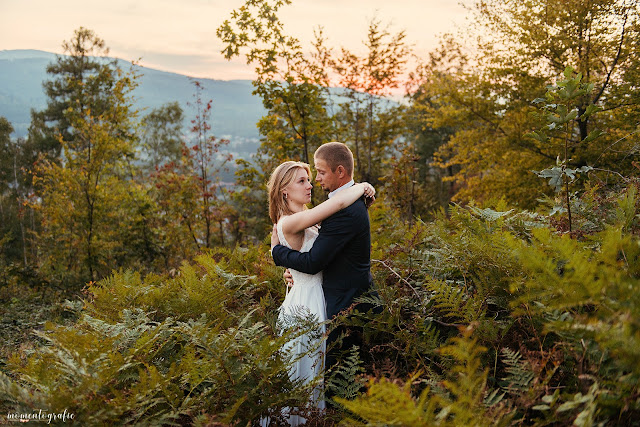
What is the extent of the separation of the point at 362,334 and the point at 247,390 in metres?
1.25

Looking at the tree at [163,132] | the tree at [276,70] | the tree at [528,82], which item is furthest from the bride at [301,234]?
the tree at [163,132]

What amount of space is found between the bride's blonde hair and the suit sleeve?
728 millimetres

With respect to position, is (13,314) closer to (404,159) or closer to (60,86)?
(404,159)

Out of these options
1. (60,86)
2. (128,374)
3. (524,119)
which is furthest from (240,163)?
(60,86)

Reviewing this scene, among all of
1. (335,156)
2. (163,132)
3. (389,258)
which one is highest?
(163,132)

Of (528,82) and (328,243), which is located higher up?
(528,82)

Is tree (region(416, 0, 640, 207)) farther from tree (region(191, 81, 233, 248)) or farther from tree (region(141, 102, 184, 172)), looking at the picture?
tree (region(141, 102, 184, 172))

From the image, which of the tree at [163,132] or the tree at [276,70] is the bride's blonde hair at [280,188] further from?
the tree at [163,132]

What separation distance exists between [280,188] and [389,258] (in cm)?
141

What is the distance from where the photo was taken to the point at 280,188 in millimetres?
4086

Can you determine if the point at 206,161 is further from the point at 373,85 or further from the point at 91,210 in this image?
the point at 373,85

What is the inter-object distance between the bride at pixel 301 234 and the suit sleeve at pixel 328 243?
0.09 metres

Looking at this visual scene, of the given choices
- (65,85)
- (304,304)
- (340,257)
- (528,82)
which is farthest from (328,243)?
(65,85)

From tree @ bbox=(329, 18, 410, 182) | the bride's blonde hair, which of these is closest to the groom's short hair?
the bride's blonde hair
